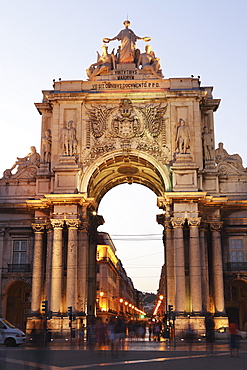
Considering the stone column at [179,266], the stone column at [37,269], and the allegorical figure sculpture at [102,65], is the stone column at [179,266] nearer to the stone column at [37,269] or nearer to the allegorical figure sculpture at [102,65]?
the stone column at [37,269]

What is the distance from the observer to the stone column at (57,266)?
1598 inches

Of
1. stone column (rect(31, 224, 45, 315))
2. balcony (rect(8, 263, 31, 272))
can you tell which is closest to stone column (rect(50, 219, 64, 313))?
stone column (rect(31, 224, 45, 315))

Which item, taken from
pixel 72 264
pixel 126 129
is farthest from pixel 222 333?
pixel 126 129

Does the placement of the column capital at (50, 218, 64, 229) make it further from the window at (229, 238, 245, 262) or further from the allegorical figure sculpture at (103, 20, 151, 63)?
the allegorical figure sculpture at (103, 20, 151, 63)

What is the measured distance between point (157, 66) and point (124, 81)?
12.4 ft

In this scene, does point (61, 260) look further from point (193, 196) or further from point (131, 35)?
point (131, 35)

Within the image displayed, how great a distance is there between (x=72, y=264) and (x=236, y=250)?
14.3 metres

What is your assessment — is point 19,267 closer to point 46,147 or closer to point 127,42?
point 46,147

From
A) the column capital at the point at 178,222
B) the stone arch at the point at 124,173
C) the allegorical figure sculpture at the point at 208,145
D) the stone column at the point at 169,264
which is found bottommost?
the stone column at the point at 169,264

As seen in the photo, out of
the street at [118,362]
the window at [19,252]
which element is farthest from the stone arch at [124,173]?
the street at [118,362]

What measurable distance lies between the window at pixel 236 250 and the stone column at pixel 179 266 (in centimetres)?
604

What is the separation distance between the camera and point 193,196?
4172 cm

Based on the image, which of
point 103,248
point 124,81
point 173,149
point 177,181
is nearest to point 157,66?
point 124,81

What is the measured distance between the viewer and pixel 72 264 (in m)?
41.5
